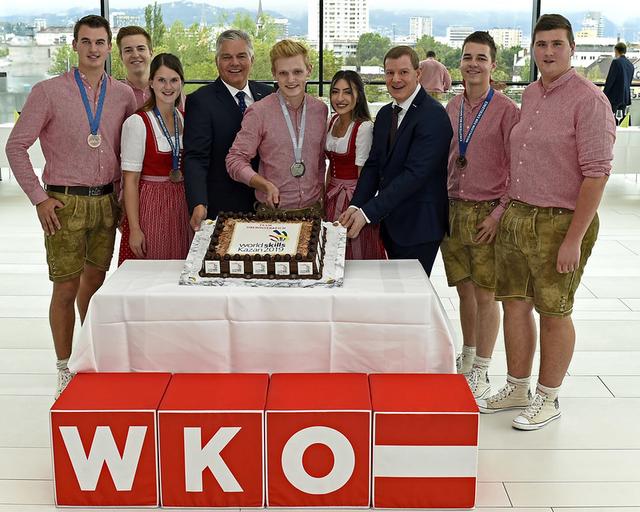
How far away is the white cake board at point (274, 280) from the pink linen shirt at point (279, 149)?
0.97 ft

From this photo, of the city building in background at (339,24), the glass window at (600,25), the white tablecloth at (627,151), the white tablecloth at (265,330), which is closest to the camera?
the white tablecloth at (265,330)

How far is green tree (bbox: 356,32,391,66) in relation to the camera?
12.2m

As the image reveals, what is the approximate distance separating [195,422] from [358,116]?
1.49 metres

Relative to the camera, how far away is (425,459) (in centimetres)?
268

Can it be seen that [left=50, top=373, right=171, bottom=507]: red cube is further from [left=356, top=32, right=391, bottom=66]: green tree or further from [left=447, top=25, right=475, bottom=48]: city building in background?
[left=447, top=25, right=475, bottom=48]: city building in background

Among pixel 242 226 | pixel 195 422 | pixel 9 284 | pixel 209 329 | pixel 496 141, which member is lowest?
pixel 9 284

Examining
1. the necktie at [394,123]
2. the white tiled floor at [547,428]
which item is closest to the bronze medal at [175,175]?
the necktie at [394,123]

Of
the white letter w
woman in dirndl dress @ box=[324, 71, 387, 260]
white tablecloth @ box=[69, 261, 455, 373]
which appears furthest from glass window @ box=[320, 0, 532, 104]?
the white letter w

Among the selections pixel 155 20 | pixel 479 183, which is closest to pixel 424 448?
pixel 479 183

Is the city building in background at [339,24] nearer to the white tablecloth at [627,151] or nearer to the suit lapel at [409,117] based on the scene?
the white tablecloth at [627,151]

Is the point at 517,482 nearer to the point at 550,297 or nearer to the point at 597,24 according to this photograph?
the point at 550,297

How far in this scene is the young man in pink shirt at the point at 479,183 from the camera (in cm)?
346

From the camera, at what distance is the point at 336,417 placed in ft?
8.71

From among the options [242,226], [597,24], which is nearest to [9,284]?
[242,226]
